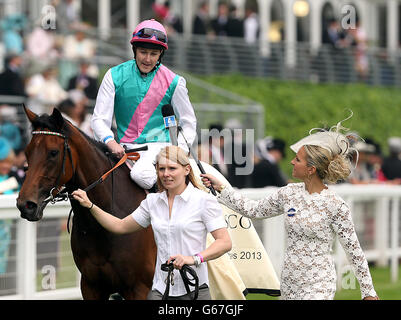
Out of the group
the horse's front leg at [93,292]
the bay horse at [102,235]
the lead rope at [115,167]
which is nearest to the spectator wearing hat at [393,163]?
the lead rope at [115,167]

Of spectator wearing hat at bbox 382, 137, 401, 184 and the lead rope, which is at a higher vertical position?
the lead rope

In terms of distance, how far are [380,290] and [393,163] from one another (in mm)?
3919

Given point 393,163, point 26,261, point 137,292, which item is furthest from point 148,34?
point 393,163

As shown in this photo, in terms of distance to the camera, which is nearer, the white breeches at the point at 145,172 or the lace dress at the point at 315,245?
the lace dress at the point at 315,245

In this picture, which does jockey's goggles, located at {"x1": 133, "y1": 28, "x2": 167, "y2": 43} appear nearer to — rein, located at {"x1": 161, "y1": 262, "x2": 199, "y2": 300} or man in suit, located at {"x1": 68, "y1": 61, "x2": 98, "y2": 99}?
rein, located at {"x1": 161, "y1": 262, "x2": 199, "y2": 300}

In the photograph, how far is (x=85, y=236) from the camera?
5199 mm

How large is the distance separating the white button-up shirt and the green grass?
11.9 feet

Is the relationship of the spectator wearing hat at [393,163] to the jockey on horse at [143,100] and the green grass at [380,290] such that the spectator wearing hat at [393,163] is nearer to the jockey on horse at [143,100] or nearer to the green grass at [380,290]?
the green grass at [380,290]

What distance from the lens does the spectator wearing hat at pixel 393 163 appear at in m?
12.6

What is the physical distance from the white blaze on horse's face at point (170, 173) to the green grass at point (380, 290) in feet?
12.4

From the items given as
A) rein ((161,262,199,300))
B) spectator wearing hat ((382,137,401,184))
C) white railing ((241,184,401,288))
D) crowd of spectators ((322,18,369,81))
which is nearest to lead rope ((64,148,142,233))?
rein ((161,262,199,300))

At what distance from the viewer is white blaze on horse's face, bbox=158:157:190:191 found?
446cm

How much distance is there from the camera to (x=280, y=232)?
863 cm

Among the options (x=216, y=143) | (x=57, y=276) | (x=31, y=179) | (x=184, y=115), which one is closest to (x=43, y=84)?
(x=216, y=143)
